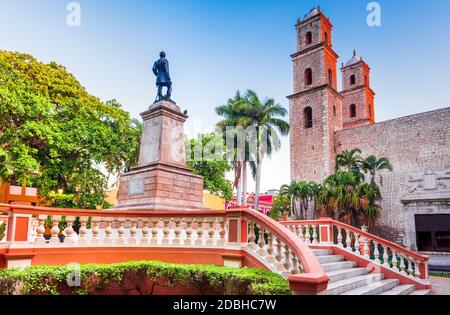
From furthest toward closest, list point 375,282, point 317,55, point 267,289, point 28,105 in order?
1. point 317,55
2. point 28,105
3. point 375,282
4. point 267,289

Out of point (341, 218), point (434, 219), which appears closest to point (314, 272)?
point (341, 218)

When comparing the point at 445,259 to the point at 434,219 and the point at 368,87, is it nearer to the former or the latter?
the point at 434,219

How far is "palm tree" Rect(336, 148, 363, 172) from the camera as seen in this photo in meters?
26.2

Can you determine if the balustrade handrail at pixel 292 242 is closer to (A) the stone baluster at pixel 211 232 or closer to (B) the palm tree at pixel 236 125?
(A) the stone baluster at pixel 211 232

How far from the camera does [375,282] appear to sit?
8.34 metres

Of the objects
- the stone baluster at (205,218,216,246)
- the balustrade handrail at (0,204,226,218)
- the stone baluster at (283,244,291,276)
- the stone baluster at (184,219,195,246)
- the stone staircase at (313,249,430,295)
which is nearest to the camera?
the stone baluster at (283,244,291,276)

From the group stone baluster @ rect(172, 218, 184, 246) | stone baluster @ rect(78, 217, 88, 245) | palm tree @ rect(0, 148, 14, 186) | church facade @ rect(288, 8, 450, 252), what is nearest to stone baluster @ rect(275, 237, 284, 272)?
stone baluster @ rect(172, 218, 184, 246)

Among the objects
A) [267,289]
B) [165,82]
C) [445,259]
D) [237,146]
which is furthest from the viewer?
[237,146]

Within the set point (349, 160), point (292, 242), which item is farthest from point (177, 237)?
point (349, 160)

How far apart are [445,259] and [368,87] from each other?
855 inches

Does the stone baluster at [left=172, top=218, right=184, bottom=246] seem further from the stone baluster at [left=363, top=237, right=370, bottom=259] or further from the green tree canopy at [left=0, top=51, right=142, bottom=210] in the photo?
the green tree canopy at [left=0, top=51, right=142, bottom=210]

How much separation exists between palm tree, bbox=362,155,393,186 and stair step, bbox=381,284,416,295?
17.7 metres

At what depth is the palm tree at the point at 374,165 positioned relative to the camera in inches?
997

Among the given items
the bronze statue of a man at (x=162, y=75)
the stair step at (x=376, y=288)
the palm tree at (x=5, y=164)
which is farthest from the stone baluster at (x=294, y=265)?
the palm tree at (x=5, y=164)
